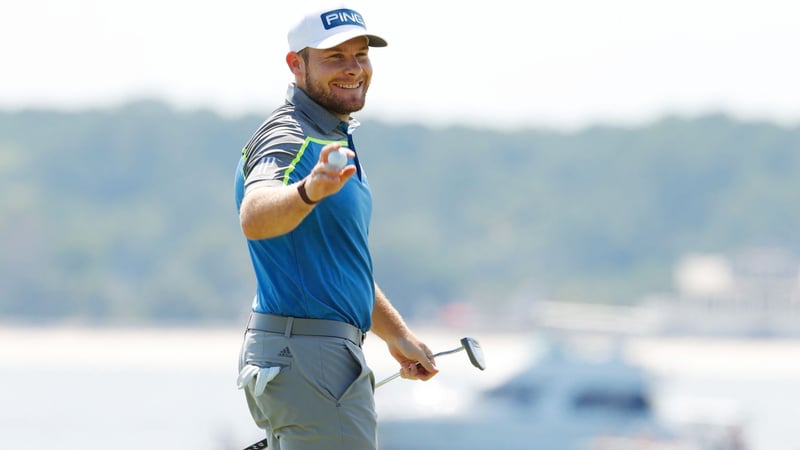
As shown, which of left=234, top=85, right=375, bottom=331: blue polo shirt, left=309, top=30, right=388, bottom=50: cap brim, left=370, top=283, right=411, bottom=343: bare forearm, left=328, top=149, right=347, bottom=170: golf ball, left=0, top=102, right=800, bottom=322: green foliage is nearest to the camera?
left=328, top=149, right=347, bottom=170: golf ball

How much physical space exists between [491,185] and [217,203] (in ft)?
64.7

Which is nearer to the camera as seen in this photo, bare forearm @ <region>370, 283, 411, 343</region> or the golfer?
the golfer

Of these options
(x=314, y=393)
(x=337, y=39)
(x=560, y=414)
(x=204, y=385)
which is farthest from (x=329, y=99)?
(x=204, y=385)

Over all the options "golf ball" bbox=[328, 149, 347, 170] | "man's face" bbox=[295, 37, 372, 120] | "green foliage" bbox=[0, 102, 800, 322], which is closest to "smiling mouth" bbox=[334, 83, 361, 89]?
"man's face" bbox=[295, 37, 372, 120]

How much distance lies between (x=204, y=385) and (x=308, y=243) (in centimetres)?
7116

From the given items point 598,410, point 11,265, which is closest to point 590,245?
point 11,265

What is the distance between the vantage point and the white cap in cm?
421

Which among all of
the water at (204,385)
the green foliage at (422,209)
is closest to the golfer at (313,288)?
the water at (204,385)

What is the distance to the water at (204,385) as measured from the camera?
3356 cm

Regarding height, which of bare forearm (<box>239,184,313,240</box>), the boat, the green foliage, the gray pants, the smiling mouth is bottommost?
the gray pants

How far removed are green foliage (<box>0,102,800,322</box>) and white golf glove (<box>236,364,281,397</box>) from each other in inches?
3922

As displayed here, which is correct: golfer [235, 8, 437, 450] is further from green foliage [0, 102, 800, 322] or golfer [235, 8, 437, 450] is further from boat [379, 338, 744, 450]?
green foliage [0, 102, 800, 322]

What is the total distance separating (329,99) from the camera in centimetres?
428

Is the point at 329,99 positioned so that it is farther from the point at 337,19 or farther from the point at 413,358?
the point at 413,358
